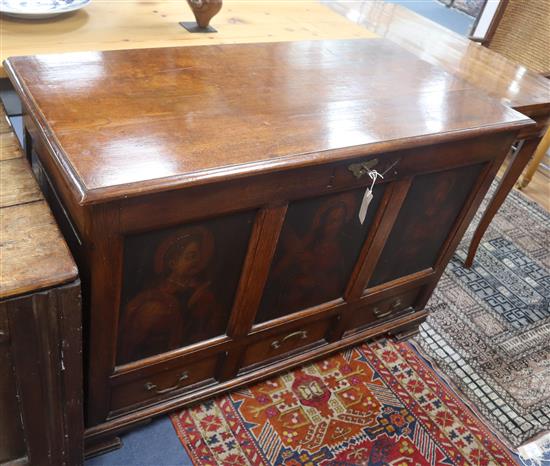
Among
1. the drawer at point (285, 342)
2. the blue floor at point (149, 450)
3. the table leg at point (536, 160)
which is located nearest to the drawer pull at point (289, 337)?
the drawer at point (285, 342)

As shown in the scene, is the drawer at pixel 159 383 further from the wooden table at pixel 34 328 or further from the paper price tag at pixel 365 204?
the paper price tag at pixel 365 204

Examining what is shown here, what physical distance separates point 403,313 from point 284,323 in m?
0.52

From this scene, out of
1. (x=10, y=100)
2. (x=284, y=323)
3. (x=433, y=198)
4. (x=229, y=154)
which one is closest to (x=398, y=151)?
(x=433, y=198)

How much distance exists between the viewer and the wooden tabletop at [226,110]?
917mm

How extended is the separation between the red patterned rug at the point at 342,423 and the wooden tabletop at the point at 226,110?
0.78 m

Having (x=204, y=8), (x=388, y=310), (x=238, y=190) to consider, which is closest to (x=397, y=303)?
(x=388, y=310)

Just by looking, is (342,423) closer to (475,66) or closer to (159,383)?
(159,383)

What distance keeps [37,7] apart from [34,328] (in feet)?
3.16

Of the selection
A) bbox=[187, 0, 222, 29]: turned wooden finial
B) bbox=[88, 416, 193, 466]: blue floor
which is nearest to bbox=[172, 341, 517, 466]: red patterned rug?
bbox=[88, 416, 193, 466]: blue floor

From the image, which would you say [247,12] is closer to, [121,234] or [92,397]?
[121,234]

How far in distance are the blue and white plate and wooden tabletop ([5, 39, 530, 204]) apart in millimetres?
338

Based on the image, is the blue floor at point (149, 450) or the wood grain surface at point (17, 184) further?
the blue floor at point (149, 450)

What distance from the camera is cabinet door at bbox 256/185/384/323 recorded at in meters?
1.19

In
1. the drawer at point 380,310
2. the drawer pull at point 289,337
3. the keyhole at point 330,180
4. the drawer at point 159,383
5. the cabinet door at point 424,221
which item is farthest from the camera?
the drawer at point 380,310
